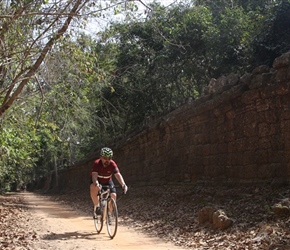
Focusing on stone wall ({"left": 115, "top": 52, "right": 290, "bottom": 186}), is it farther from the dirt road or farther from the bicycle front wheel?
the bicycle front wheel

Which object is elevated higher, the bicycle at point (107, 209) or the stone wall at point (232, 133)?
the stone wall at point (232, 133)

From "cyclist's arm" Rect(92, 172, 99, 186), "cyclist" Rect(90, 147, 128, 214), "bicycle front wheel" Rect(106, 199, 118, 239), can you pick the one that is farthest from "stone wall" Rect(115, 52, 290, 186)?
"cyclist's arm" Rect(92, 172, 99, 186)

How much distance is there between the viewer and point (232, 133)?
11.0m

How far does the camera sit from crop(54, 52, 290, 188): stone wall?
945 cm

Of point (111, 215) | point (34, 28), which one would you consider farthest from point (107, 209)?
point (34, 28)

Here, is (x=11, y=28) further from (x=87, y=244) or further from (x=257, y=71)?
(x=257, y=71)

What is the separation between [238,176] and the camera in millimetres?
10633

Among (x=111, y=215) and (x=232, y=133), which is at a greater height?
(x=232, y=133)

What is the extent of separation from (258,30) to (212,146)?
4777 millimetres

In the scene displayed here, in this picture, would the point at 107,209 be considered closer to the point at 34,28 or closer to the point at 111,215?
the point at 111,215

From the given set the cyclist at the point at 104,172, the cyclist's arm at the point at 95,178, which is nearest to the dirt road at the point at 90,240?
the cyclist at the point at 104,172

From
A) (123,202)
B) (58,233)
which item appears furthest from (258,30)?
(58,233)

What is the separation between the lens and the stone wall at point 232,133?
9.45 m

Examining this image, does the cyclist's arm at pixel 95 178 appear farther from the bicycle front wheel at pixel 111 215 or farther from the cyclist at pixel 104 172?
the bicycle front wheel at pixel 111 215
